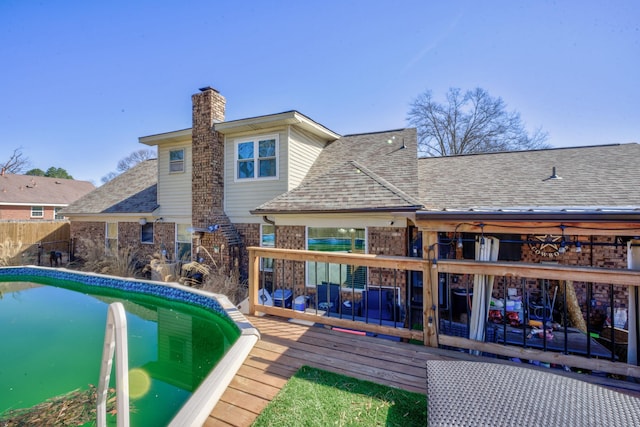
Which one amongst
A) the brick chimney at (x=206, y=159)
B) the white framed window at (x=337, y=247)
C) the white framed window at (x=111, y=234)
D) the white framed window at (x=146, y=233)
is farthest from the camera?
the white framed window at (x=111, y=234)

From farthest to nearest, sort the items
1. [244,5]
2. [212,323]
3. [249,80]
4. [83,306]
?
[249,80] < [244,5] < [83,306] < [212,323]

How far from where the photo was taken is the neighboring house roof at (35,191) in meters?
23.3

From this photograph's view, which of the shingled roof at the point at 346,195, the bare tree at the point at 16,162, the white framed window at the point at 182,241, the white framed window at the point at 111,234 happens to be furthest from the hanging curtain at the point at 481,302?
the bare tree at the point at 16,162

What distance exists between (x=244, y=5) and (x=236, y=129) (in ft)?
11.5

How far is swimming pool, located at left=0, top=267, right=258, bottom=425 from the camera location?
11.0 ft

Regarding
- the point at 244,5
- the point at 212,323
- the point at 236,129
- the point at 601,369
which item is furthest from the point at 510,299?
the point at 244,5

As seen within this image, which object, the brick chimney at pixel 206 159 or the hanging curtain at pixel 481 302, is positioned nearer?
the hanging curtain at pixel 481 302

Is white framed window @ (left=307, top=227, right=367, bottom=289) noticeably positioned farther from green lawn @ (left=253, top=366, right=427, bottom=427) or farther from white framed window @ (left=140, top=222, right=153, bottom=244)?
white framed window @ (left=140, top=222, right=153, bottom=244)

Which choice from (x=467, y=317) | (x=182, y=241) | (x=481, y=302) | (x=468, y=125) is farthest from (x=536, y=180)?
(x=468, y=125)

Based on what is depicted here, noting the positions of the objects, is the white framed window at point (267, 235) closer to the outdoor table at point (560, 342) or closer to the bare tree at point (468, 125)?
the outdoor table at point (560, 342)

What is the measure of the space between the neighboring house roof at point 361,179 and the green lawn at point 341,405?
4.83m

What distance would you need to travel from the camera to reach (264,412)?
226 centimetres

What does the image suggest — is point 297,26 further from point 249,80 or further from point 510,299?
point 510,299

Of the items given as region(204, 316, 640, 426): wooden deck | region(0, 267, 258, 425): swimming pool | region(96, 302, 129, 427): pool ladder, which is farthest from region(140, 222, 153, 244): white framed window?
region(96, 302, 129, 427): pool ladder
